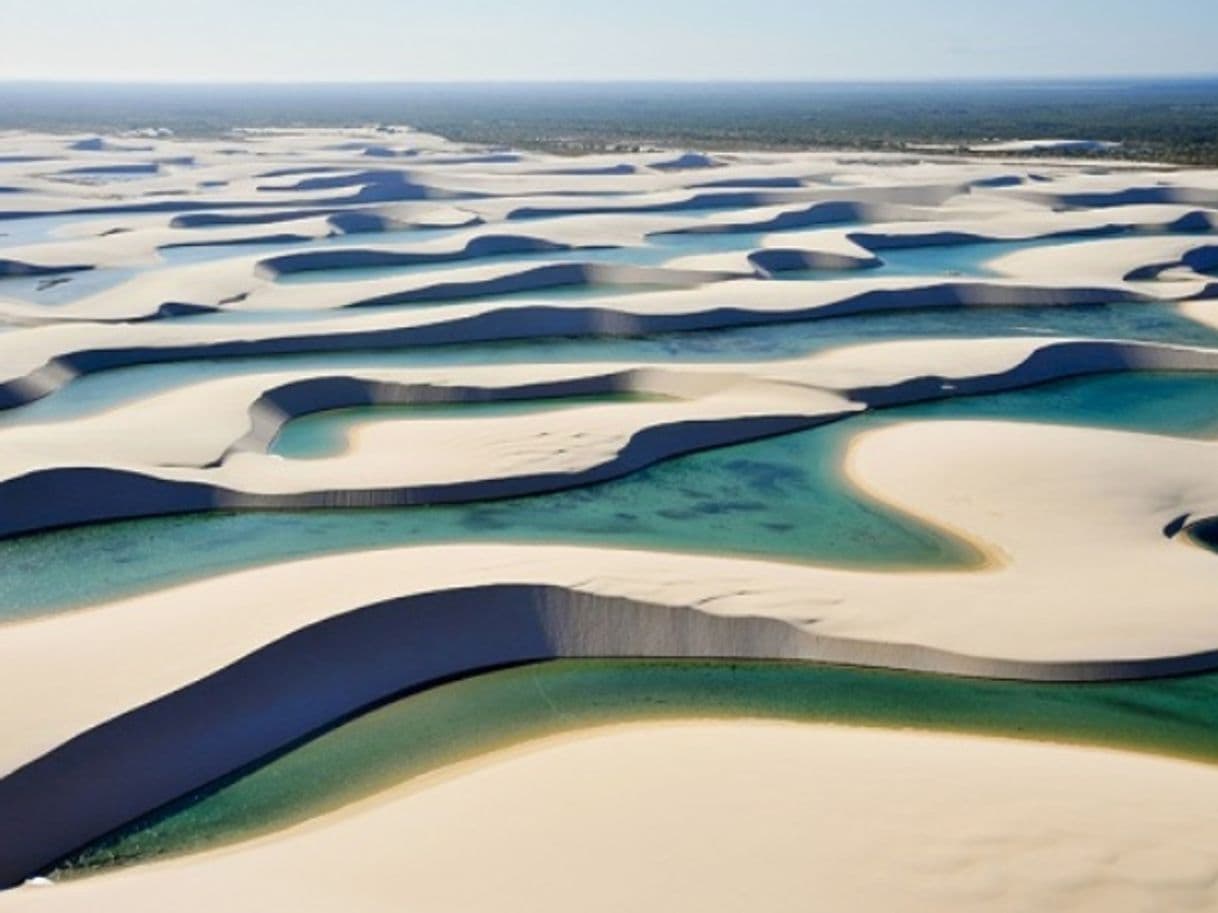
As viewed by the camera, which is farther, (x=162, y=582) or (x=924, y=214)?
(x=924, y=214)

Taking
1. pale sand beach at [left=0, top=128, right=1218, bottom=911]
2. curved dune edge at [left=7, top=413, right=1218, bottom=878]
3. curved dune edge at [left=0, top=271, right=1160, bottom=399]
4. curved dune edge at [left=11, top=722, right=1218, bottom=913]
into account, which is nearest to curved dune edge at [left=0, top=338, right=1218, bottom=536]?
pale sand beach at [left=0, top=128, right=1218, bottom=911]

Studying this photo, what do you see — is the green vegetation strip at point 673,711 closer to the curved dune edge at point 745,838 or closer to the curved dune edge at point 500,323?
the curved dune edge at point 745,838

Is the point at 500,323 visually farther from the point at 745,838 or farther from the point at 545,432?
the point at 745,838

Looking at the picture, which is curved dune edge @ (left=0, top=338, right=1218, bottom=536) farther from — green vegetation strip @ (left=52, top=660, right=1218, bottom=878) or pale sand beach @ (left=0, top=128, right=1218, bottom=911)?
green vegetation strip @ (left=52, top=660, right=1218, bottom=878)

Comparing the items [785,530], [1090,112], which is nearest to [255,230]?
[785,530]

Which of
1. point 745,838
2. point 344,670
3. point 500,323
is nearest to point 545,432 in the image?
point 344,670

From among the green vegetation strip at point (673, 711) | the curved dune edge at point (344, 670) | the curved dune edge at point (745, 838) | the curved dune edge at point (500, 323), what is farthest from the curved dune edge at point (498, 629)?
the curved dune edge at point (500, 323)

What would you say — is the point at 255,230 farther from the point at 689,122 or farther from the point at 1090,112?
the point at 1090,112

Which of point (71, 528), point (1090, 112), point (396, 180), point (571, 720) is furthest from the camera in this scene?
point (1090, 112)
